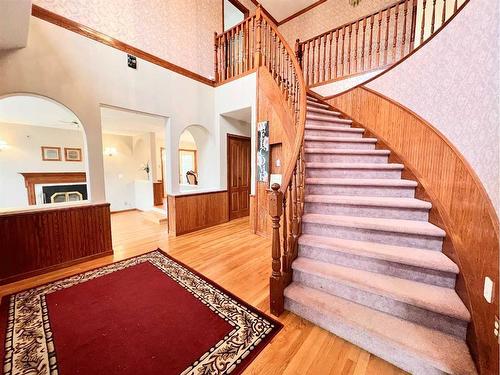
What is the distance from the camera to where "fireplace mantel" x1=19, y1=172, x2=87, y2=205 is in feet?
16.5

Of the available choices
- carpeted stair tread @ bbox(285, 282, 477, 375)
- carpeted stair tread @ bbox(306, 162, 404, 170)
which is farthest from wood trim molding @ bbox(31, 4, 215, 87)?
carpeted stair tread @ bbox(285, 282, 477, 375)

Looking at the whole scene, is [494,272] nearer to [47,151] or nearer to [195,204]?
[195,204]

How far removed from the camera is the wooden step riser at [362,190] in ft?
7.31

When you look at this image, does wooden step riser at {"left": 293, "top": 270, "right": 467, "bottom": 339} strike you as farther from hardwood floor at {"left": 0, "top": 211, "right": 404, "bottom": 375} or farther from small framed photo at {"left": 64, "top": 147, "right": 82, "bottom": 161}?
small framed photo at {"left": 64, "top": 147, "right": 82, "bottom": 161}

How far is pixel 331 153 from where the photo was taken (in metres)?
2.89

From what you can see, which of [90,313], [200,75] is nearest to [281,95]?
[200,75]

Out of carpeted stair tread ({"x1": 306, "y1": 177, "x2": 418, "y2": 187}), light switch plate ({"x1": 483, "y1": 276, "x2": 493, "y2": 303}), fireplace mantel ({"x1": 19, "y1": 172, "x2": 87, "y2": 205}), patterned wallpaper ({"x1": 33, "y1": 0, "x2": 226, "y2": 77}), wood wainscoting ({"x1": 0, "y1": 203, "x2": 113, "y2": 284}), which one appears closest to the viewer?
light switch plate ({"x1": 483, "y1": 276, "x2": 493, "y2": 303})

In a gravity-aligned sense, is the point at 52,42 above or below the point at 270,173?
above

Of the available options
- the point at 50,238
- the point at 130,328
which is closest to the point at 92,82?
the point at 50,238

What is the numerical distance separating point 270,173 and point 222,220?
1.75 m

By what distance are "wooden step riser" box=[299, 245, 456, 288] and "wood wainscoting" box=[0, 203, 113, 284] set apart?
2.86m

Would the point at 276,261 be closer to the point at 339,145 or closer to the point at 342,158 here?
the point at 342,158

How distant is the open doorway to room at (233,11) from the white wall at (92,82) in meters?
3.02

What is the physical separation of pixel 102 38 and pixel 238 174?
335cm
